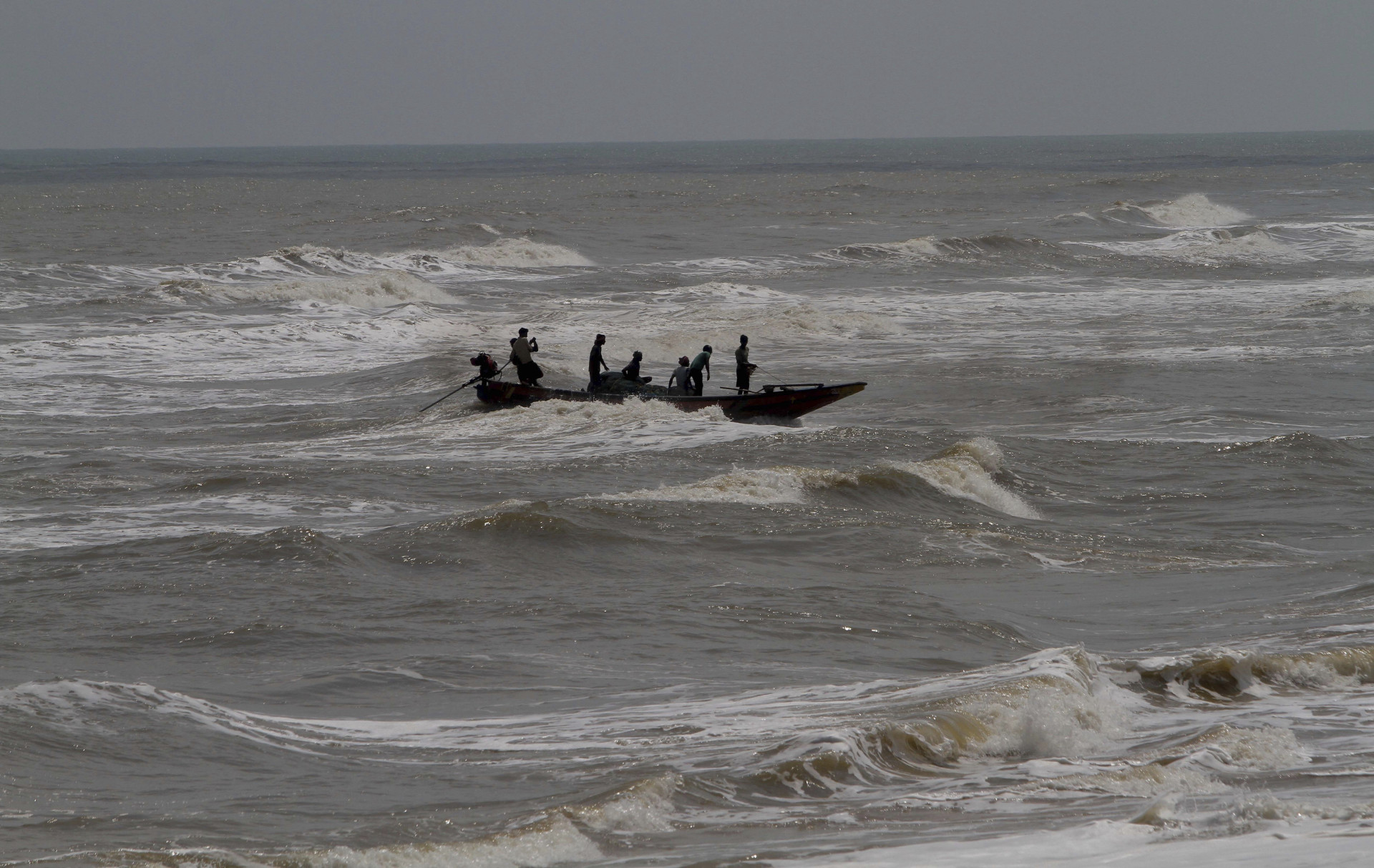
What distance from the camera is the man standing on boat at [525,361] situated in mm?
19953

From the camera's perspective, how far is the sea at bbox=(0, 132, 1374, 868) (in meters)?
6.15

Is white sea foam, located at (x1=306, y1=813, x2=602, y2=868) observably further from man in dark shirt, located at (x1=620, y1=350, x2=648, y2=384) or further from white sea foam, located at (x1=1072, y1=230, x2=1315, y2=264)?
white sea foam, located at (x1=1072, y1=230, x2=1315, y2=264)

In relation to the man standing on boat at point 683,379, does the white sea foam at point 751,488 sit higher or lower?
lower

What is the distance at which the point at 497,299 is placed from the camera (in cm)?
3519

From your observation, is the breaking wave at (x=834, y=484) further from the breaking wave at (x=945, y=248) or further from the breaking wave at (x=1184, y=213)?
the breaking wave at (x=1184, y=213)

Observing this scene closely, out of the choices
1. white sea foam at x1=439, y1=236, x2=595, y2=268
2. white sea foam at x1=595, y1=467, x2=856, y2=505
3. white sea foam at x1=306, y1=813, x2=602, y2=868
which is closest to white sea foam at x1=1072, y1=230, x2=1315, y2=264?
white sea foam at x1=439, y1=236, x2=595, y2=268

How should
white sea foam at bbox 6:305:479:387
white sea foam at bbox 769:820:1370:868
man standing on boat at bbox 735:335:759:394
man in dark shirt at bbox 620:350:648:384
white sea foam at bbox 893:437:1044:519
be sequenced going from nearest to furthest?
white sea foam at bbox 769:820:1370:868
white sea foam at bbox 893:437:1044:519
man in dark shirt at bbox 620:350:648:384
man standing on boat at bbox 735:335:759:394
white sea foam at bbox 6:305:479:387

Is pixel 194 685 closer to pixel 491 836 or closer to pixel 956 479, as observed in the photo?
pixel 491 836

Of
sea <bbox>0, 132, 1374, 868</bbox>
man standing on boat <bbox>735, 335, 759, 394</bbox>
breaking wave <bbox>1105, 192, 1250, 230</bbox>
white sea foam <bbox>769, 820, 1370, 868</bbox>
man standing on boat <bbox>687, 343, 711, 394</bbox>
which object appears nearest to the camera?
white sea foam <bbox>769, 820, 1370, 868</bbox>

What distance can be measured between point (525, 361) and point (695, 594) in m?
9.96

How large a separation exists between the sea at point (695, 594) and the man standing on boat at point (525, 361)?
0.83m

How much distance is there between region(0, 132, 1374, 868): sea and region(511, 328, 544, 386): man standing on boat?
83 centimetres

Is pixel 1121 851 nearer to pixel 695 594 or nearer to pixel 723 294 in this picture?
pixel 695 594

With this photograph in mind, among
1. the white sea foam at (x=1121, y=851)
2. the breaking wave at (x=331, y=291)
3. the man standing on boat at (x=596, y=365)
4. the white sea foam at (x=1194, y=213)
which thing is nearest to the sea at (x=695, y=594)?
the white sea foam at (x=1121, y=851)
